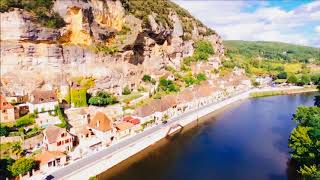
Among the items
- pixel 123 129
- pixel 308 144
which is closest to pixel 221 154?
pixel 308 144

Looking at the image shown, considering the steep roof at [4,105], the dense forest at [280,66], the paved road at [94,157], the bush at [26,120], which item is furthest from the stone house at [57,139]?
the dense forest at [280,66]

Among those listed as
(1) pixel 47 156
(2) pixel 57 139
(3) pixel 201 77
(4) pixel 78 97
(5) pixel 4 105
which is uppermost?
(3) pixel 201 77

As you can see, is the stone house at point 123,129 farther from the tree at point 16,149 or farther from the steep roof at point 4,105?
the steep roof at point 4,105

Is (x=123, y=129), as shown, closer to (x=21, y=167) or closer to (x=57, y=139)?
(x=57, y=139)

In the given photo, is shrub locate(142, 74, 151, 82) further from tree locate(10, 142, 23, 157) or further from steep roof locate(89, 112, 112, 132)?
tree locate(10, 142, 23, 157)

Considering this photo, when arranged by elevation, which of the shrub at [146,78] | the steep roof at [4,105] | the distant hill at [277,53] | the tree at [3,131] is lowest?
the tree at [3,131]

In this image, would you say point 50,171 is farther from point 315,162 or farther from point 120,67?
point 120,67
